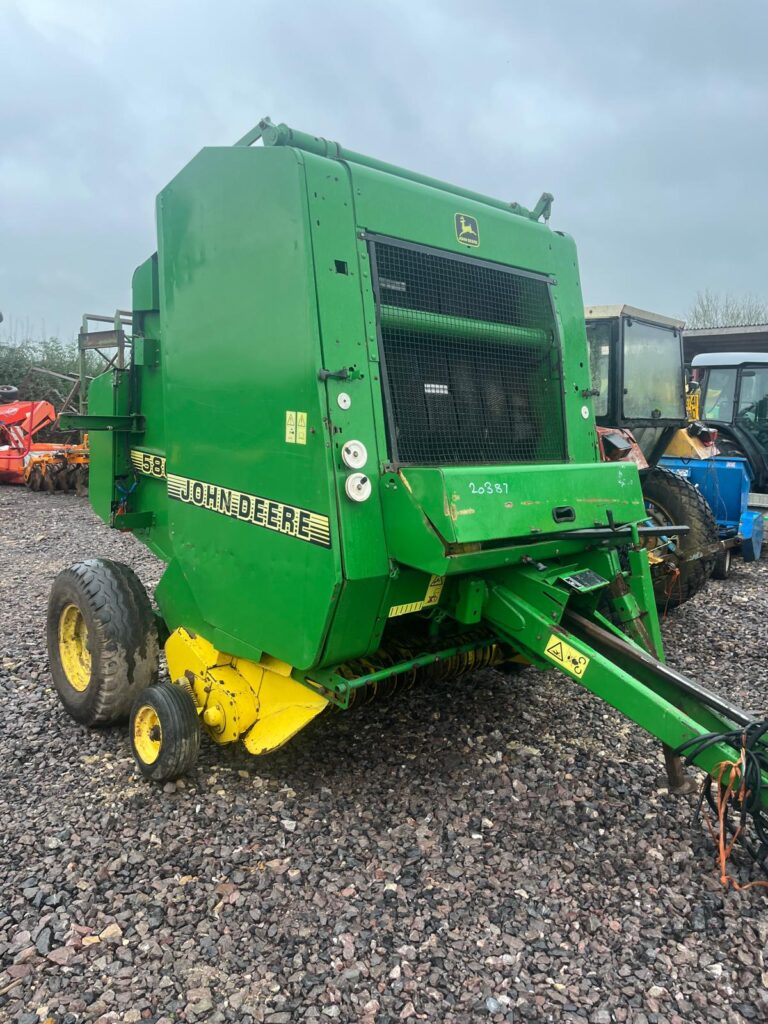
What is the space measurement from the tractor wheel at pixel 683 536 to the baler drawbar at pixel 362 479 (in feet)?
7.98

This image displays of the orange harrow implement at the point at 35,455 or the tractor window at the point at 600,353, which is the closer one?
the tractor window at the point at 600,353

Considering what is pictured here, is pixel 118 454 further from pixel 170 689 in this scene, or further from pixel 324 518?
pixel 324 518

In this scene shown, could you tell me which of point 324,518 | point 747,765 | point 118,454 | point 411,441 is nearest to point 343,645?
point 324,518

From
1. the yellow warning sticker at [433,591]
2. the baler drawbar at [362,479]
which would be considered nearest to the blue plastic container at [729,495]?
the baler drawbar at [362,479]

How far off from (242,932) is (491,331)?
8.31ft

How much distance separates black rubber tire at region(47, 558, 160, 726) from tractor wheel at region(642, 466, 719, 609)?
3.65 m

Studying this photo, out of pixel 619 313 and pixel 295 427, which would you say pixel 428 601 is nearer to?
pixel 295 427

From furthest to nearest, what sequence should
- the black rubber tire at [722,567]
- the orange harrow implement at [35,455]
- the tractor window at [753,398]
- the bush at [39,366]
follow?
1. the bush at [39,366]
2. the orange harrow implement at [35,455]
3. the tractor window at [753,398]
4. the black rubber tire at [722,567]

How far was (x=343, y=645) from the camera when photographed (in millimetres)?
2756

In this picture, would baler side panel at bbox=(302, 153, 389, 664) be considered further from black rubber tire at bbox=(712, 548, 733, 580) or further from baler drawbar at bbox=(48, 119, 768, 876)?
black rubber tire at bbox=(712, 548, 733, 580)

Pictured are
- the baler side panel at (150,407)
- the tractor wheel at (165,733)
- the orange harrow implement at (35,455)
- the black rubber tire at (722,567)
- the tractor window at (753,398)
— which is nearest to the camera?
the tractor wheel at (165,733)

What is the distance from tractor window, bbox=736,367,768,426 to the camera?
10.4 metres

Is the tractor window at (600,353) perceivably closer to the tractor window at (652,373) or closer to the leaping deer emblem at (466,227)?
the tractor window at (652,373)

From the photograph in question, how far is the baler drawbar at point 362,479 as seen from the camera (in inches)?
102
